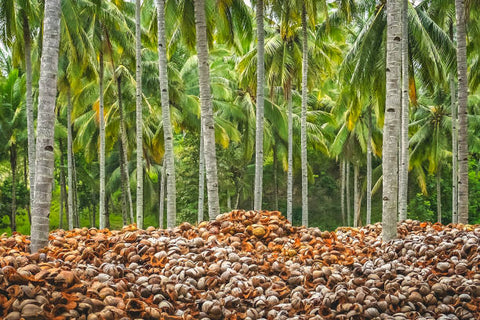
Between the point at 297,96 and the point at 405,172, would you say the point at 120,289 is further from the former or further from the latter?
the point at 297,96

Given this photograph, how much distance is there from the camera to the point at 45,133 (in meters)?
5.71

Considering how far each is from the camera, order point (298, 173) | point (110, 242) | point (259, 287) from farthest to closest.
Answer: point (298, 173)
point (110, 242)
point (259, 287)

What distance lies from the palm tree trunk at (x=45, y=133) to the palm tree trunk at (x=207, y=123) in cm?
306

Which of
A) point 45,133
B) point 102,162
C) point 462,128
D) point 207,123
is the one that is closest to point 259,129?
point 207,123

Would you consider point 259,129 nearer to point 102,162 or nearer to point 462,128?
point 462,128

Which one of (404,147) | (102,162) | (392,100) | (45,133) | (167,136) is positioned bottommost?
(102,162)

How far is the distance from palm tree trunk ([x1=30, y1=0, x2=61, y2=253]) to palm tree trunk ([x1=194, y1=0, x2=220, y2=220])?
10.0 ft

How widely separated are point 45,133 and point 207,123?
339 centimetres

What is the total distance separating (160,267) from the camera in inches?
209

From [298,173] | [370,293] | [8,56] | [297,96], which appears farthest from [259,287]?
[8,56]

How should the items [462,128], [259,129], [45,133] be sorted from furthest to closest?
[259,129] → [462,128] → [45,133]

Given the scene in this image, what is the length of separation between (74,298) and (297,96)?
89.2 ft

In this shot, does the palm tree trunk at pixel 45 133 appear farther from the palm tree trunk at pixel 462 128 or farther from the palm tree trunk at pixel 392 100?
the palm tree trunk at pixel 462 128

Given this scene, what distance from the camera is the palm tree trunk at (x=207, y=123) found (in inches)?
333
